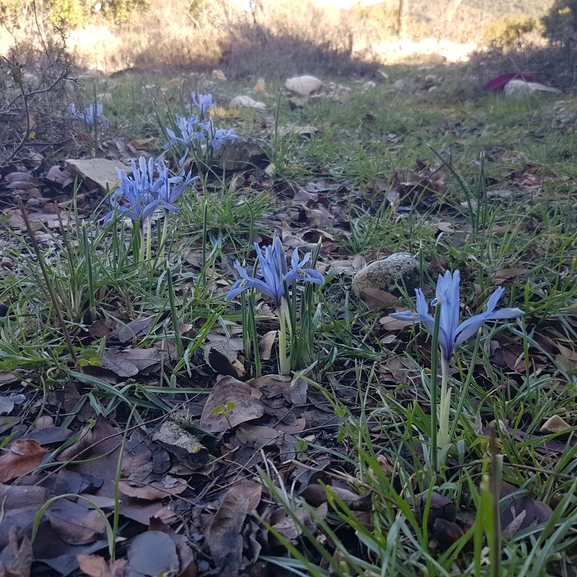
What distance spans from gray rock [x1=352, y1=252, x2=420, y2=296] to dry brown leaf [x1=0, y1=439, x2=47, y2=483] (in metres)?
1.43

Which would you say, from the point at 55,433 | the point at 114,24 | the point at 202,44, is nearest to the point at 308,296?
the point at 55,433

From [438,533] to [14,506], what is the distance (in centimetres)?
104

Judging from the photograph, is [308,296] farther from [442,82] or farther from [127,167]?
A: [442,82]

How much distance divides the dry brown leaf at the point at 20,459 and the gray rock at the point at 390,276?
56.5 inches

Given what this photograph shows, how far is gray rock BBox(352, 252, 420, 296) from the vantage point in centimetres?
223

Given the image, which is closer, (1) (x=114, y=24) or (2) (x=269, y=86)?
(2) (x=269, y=86)

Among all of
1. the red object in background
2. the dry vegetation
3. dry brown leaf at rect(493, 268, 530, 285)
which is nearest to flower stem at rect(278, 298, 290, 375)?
dry brown leaf at rect(493, 268, 530, 285)

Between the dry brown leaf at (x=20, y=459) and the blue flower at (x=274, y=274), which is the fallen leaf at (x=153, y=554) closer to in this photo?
the dry brown leaf at (x=20, y=459)

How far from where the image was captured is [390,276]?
7.32ft

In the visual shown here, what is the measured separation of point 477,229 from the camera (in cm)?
270

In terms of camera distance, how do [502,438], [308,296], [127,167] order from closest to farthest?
[502,438] < [308,296] < [127,167]

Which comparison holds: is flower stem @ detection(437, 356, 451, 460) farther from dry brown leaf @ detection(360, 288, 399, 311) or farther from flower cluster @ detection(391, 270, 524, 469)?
dry brown leaf @ detection(360, 288, 399, 311)

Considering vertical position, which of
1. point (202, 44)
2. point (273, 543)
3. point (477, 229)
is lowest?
point (273, 543)

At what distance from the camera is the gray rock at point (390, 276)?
2234mm
